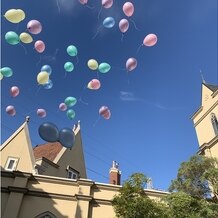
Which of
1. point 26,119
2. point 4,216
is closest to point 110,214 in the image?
point 4,216

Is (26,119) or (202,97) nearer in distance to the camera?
(26,119)

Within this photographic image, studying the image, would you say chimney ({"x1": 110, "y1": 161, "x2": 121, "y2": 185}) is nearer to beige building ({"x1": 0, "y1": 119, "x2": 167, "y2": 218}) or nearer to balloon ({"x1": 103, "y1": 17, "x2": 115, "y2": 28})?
beige building ({"x1": 0, "y1": 119, "x2": 167, "y2": 218})

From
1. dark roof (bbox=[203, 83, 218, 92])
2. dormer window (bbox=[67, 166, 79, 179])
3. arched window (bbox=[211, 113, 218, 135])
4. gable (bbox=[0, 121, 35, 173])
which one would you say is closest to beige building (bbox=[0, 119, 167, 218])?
gable (bbox=[0, 121, 35, 173])

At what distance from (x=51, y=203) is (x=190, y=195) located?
873 cm

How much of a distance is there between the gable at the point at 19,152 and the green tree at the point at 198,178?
1182 centimetres

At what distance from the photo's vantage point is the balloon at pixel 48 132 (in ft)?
51.7

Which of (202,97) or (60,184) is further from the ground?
(202,97)

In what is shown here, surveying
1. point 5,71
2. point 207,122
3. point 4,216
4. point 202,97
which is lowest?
point 4,216

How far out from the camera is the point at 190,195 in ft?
53.6

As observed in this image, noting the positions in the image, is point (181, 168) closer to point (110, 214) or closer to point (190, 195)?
point (190, 195)

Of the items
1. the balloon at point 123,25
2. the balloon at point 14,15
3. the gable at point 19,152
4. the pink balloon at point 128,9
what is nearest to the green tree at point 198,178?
the balloon at point 123,25

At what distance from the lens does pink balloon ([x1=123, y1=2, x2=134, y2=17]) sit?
13.9 m

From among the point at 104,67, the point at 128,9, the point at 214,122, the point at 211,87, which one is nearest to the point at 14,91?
the point at 104,67

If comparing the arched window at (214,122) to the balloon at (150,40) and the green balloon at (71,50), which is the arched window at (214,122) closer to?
the balloon at (150,40)
